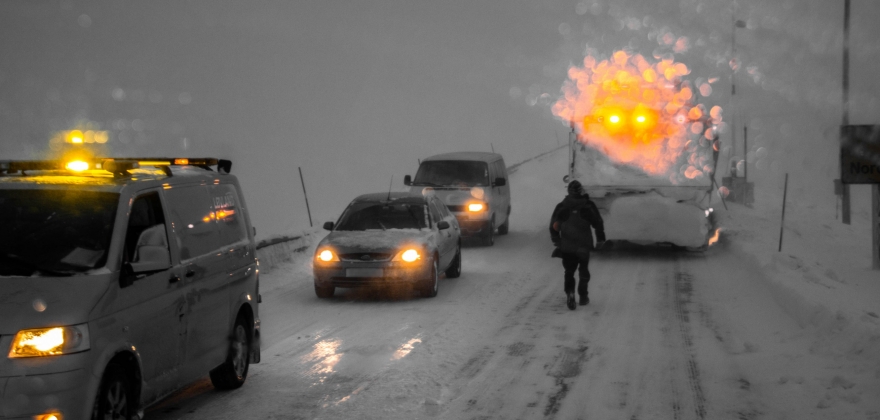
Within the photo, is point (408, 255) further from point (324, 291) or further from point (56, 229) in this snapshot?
point (56, 229)

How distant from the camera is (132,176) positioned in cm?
605

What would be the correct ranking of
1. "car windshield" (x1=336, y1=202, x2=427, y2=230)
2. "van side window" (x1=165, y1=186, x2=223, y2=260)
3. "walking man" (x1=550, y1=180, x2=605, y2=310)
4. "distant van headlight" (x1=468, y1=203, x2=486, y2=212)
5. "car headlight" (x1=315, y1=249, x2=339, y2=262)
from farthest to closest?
1. "distant van headlight" (x1=468, y1=203, x2=486, y2=212)
2. "car windshield" (x1=336, y1=202, x2=427, y2=230)
3. "car headlight" (x1=315, y1=249, x2=339, y2=262)
4. "walking man" (x1=550, y1=180, x2=605, y2=310)
5. "van side window" (x1=165, y1=186, x2=223, y2=260)

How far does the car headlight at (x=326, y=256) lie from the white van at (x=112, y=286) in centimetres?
510

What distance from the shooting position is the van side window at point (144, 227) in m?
5.62

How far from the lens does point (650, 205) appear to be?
1781 centimetres

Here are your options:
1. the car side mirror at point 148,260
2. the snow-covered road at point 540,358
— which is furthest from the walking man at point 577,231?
the car side mirror at point 148,260

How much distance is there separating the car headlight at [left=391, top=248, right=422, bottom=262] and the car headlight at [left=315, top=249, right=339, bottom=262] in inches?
33.1

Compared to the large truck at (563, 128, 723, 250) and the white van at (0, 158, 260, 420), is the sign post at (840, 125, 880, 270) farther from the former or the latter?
the white van at (0, 158, 260, 420)

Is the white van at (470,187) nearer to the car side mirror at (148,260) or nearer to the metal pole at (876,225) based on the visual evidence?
the metal pole at (876,225)

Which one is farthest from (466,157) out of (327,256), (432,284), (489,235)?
(327,256)

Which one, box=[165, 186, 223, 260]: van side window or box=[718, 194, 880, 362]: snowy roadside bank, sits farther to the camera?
box=[718, 194, 880, 362]: snowy roadside bank

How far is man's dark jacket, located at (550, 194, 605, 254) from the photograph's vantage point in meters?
12.1

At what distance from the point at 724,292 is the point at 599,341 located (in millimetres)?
4533

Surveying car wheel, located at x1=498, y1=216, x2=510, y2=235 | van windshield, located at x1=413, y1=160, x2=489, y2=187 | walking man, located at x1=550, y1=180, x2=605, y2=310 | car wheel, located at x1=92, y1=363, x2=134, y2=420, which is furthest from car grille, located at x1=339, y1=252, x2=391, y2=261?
car wheel, located at x1=498, y1=216, x2=510, y2=235
